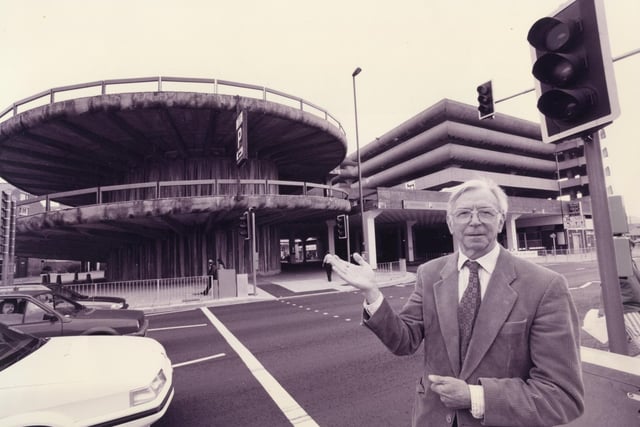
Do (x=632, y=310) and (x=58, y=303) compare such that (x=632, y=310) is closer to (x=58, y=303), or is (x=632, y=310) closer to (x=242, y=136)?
(x=58, y=303)

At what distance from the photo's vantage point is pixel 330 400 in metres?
4.23

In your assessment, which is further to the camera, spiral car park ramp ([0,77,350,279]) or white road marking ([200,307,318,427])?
spiral car park ramp ([0,77,350,279])

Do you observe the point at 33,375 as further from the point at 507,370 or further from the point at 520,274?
the point at 520,274

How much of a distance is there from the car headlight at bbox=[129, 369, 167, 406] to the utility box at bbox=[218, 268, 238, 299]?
11.9 metres

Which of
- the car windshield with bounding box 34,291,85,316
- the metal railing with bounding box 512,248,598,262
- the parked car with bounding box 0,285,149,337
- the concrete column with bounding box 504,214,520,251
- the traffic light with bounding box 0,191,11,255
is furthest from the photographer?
the concrete column with bounding box 504,214,520,251

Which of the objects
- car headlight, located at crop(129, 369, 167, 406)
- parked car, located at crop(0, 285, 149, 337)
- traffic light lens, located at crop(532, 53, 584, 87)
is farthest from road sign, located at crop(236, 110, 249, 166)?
traffic light lens, located at crop(532, 53, 584, 87)

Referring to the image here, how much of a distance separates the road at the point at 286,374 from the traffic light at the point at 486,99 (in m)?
5.61

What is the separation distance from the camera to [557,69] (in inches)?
109

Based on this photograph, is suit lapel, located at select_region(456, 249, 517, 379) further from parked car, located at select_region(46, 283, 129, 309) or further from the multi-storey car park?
the multi-storey car park

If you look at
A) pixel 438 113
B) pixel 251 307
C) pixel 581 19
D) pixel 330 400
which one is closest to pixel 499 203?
pixel 581 19

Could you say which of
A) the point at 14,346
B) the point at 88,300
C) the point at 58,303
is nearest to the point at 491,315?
the point at 14,346

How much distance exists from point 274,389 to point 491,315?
12.8 ft

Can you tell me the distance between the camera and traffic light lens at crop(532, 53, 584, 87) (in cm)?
269

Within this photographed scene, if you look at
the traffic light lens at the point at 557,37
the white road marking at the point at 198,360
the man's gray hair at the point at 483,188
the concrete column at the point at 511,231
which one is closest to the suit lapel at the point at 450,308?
the man's gray hair at the point at 483,188
